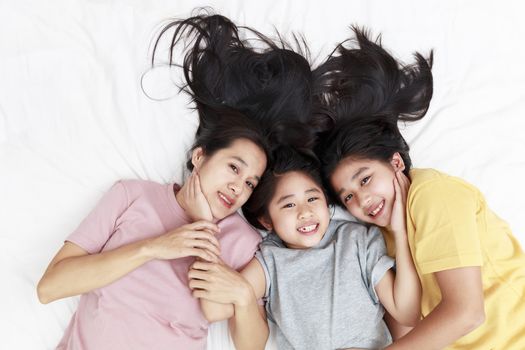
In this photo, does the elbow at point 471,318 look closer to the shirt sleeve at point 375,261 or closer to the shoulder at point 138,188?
the shirt sleeve at point 375,261

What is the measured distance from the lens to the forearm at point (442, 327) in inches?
59.9

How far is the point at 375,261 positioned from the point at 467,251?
1.00 feet

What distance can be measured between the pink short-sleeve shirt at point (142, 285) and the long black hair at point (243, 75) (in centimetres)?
36

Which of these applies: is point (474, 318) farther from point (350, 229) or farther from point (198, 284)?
point (198, 284)

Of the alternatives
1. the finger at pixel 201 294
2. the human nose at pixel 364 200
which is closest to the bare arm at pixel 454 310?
the human nose at pixel 364 200

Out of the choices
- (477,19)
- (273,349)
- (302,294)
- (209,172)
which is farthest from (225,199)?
(477,19)

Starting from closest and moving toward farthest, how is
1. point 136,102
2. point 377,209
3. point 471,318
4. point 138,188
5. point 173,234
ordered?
1. point 471,318
2. point 173,234
3. point 377,209
4. point 138,188
5. point 136,102

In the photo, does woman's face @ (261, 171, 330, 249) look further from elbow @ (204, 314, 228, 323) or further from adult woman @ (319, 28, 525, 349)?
elbow @ (204, 314, 228, 323)

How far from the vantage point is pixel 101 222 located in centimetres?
174

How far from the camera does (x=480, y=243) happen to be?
1629 millimetres

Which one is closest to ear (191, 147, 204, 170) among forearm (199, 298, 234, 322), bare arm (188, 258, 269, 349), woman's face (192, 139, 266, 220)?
woman's face (192, 139, 266, 220)

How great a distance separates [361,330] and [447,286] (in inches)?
12.4

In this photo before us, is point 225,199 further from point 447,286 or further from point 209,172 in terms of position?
point 447,286

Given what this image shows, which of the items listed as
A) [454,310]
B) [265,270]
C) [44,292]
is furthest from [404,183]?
[44,292]
